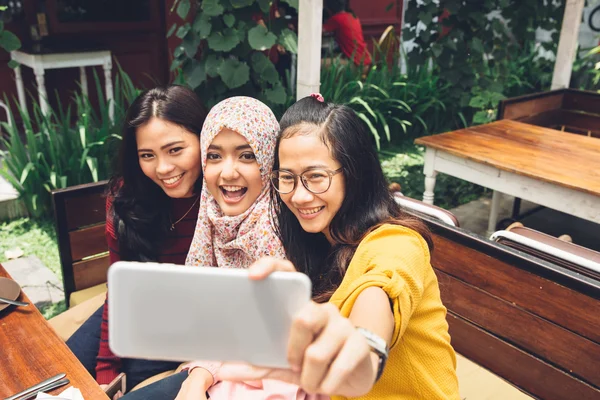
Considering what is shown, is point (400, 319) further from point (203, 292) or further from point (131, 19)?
point (131, 19)

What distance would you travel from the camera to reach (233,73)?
3701 millimetres

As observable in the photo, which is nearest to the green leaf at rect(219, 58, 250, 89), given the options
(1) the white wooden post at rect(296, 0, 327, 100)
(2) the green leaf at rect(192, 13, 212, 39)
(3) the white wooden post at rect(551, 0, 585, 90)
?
(2) the green leaf at rect(192, 13, 212, 39)

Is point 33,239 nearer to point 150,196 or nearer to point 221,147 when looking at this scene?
point 150,196

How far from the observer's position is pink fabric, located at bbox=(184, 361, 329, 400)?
136cm

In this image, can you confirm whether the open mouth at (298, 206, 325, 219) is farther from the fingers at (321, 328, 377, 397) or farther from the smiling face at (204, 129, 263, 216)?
the fingers at (321, 328, 377, 397)

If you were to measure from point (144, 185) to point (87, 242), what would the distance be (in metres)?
0.64

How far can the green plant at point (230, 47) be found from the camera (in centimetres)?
363

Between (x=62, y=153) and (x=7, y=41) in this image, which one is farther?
(x=62, y=153)

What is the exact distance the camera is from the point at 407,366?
125 cm

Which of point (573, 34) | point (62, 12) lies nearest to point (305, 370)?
point (573, 34)

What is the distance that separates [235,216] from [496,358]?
3.65 ft

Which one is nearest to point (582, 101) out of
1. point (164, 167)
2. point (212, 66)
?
point (212, 66)

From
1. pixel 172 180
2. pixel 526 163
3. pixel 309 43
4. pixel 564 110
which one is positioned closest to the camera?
pixel 172 180

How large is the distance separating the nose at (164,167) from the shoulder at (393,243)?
89cm
